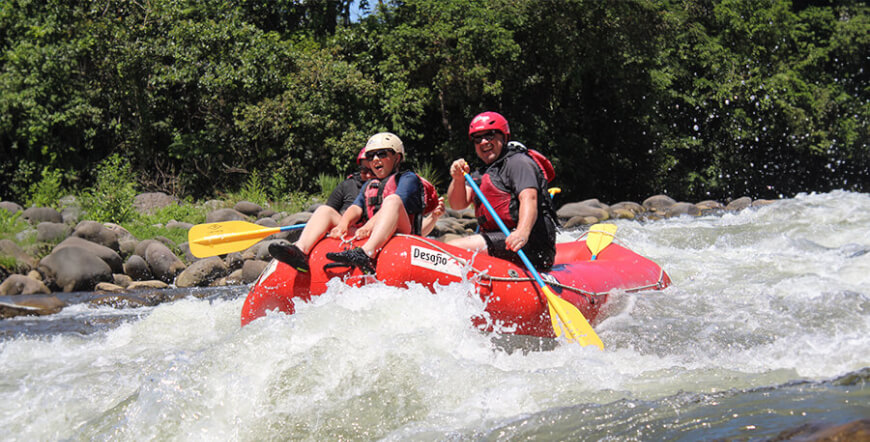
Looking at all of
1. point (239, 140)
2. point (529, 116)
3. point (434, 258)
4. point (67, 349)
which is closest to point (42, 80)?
point (239, 140)

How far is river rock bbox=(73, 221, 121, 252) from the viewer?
925 cm

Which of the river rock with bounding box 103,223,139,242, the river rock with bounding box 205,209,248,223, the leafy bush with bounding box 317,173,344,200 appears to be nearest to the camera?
the river rock with bounding box 103,223,139,242

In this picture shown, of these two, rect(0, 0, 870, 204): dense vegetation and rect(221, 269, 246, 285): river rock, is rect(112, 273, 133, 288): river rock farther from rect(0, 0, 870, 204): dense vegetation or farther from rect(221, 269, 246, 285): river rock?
rect(0, 0, 870, 204): dense vegetation

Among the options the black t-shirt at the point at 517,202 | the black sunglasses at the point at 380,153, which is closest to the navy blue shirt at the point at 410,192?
the black sunglasses at the point at 380,153

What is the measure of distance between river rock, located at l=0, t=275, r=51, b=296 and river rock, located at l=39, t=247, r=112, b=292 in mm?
196

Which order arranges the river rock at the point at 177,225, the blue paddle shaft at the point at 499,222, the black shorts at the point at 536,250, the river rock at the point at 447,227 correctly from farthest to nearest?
the river rock at the point at 447,227, the river rock at the point at 177,225, the black shorts at the point at 536,250, the blue paddle shaft at the point at 499,222

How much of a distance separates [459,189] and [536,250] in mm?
676

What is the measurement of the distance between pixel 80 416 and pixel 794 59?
2216cm

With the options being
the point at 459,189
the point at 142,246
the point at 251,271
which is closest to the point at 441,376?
the point at 459,189

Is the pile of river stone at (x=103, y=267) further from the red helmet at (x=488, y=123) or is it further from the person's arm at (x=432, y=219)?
the red helmet at (x=488, y=123)

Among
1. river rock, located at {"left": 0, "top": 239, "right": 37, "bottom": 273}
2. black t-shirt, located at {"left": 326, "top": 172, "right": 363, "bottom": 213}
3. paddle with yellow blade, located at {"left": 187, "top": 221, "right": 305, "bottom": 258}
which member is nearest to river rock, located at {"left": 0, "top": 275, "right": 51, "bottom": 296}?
river rock, located at {"left": 0, "top": 239, "right": 37, "bottom": 273}

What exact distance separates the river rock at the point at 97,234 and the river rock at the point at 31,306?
5.75 feet

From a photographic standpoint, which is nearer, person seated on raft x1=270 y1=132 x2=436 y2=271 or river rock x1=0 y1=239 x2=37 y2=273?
person seated on raft x1=270 y1=132 x2=436 y2=271

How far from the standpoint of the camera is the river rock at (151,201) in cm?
1260
